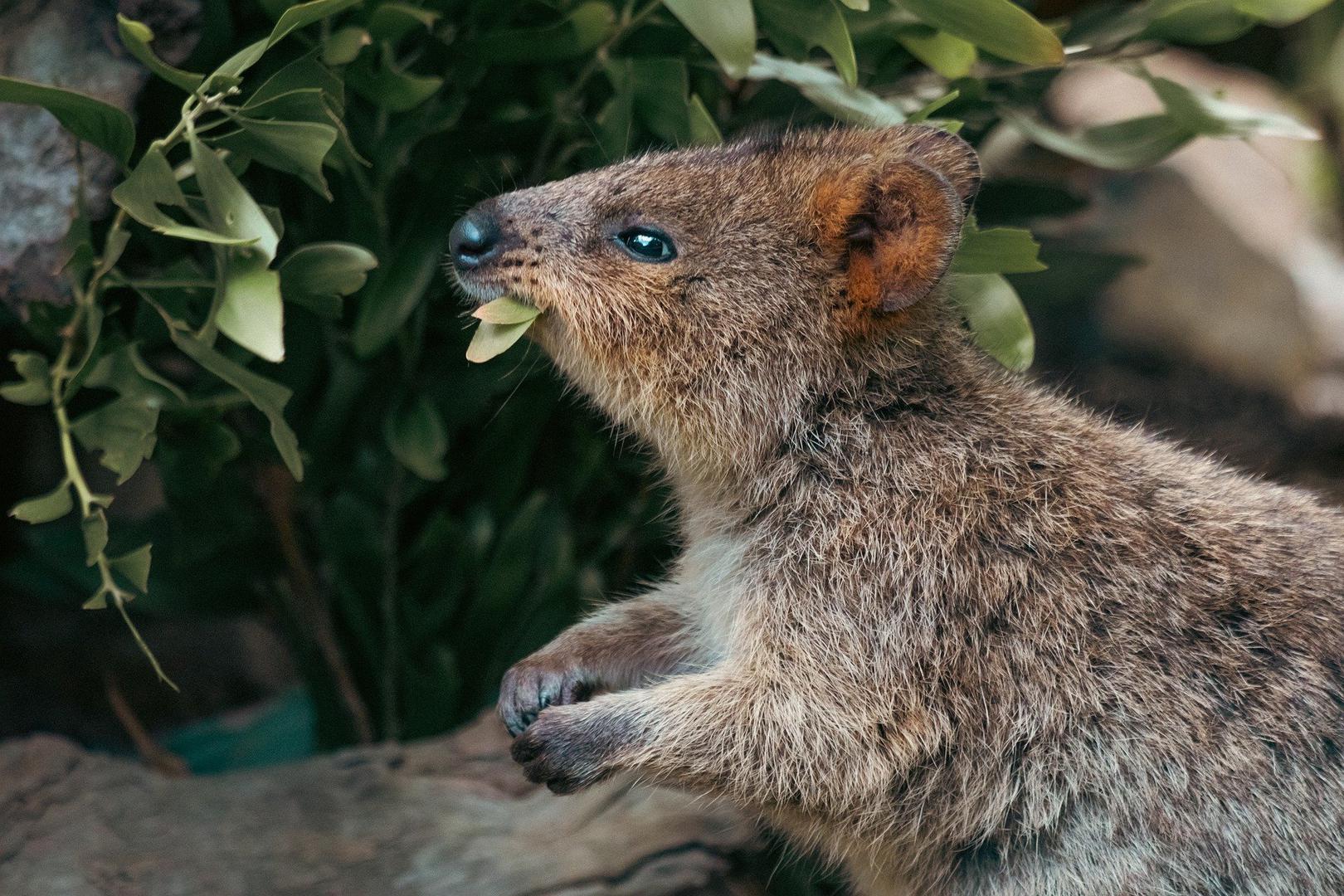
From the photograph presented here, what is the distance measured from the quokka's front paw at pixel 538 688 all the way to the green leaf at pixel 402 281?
132cm

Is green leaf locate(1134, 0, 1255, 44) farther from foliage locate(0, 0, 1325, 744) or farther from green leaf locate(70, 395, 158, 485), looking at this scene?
green leaf locate(70, 395, 158, 485)

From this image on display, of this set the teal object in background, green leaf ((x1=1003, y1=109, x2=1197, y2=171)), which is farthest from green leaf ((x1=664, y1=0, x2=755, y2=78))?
the teal object in background

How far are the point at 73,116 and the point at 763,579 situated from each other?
238cm

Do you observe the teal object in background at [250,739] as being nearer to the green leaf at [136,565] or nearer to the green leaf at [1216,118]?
the green leaf at [136,565]

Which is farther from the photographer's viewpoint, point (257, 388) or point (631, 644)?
point (631, 644)

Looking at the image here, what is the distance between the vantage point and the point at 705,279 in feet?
13.0

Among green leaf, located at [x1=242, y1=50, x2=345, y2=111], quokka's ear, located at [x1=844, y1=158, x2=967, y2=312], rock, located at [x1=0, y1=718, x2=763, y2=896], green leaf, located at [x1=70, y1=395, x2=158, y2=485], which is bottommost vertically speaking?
rock, located at [x1=0, y1=718, x2=763, y2=896]

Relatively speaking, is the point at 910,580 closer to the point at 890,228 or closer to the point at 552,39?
the point at 890,228

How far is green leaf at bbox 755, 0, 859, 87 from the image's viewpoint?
157 inches

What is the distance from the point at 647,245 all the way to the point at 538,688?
1.45 m

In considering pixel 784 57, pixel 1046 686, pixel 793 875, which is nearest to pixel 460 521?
pixel 793 875

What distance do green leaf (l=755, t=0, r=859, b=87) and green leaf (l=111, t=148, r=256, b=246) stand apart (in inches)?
69.7

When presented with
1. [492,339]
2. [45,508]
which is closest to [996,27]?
[492,339]

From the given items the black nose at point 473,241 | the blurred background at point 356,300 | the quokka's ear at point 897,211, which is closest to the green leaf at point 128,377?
the blurred background at point 356,300
